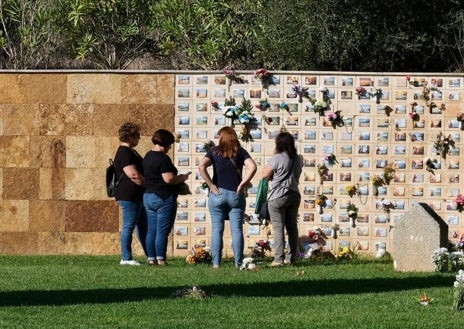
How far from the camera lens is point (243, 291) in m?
13.0

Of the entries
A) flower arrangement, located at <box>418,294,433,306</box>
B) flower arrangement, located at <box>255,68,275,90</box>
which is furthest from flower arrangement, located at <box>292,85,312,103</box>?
flower arrangement, located at <box>418,294,433,306</box>

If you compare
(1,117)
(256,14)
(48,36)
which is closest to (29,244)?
(1,117)

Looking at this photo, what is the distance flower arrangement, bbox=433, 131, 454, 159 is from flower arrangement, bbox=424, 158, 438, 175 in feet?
0.51

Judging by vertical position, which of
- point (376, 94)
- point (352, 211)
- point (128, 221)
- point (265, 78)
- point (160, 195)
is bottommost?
point (128, 221)

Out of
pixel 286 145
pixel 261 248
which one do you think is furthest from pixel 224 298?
pixel 261 248

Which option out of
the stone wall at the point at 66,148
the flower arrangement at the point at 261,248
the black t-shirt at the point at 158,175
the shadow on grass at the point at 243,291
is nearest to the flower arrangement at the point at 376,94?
the flower arrangement at the point at 261,248

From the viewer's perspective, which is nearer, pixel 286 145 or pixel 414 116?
pixel 286 145

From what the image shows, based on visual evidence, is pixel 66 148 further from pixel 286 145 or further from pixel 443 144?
pixel 443 144

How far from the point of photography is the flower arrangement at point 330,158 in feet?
62.3

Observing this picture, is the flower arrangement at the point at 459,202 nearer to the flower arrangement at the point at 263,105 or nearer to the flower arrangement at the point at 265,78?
the flower arrangement at the point at 263,105

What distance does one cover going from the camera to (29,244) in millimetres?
19375

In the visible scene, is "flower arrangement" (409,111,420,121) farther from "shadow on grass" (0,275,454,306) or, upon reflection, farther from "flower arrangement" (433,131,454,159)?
"shadow on grass" (0,275,454,306)

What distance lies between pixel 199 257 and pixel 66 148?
293 cm

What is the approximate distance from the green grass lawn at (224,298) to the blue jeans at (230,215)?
316 mm
